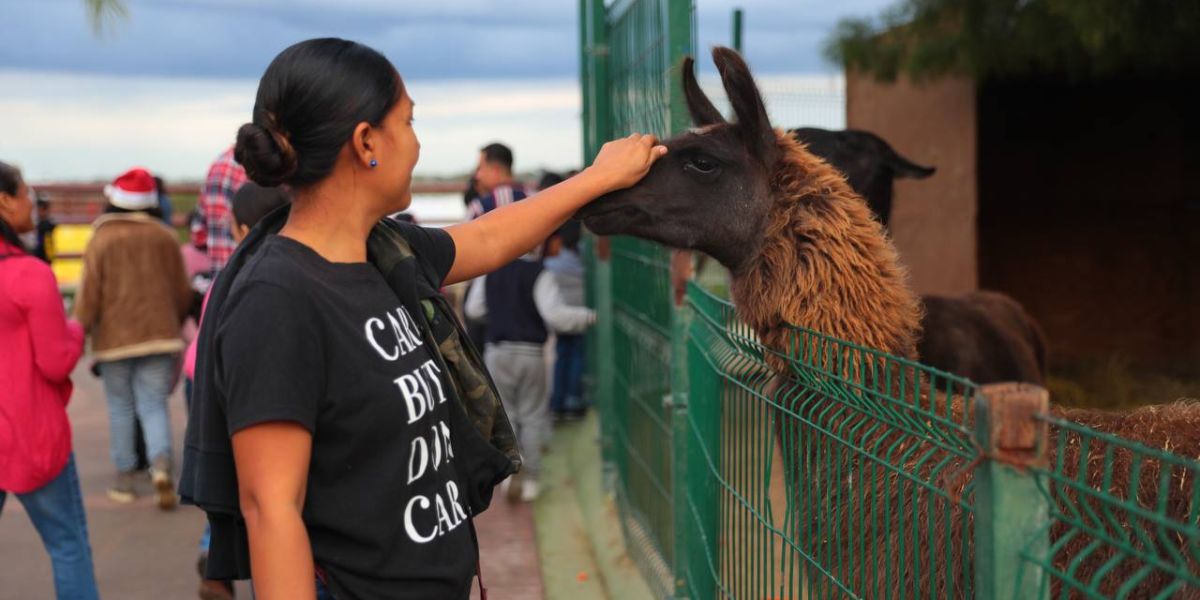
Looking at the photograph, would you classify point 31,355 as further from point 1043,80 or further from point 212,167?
point 1043,80

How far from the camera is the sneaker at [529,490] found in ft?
23.9

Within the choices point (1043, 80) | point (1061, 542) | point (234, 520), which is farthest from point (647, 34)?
point (1043, 80)

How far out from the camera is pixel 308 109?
1.99 meters

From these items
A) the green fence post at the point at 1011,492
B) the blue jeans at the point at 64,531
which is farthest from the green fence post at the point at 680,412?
the green fence post at the point at 1011,492

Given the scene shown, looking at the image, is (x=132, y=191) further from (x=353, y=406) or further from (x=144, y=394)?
(x=353, y=406)

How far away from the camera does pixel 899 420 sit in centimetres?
204

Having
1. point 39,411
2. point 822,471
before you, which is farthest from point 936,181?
point 822,471

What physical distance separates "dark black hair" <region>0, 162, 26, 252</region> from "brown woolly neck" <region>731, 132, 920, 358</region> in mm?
2703

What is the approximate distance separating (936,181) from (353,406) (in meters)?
8.09

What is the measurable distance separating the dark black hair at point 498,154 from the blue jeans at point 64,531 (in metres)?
3.98

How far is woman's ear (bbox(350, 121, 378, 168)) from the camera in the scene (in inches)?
79.7

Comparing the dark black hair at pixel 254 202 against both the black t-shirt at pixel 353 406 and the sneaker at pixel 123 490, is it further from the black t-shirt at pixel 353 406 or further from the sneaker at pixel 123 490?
the sneaker at pixel 123 490

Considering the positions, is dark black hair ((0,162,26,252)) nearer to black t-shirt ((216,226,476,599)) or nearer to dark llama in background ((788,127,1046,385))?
black t-shirt ((216,226,476,599))

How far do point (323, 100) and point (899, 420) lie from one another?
110 cm
